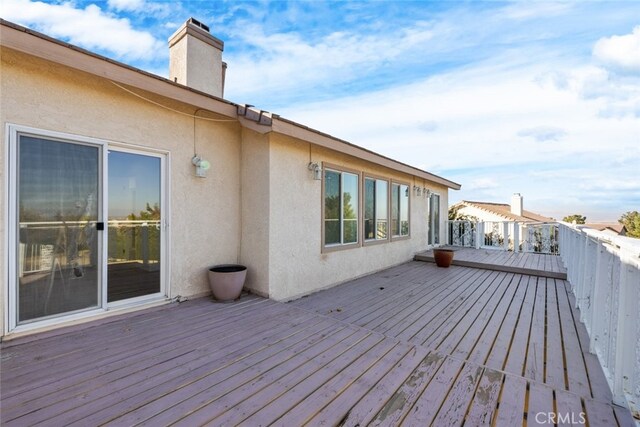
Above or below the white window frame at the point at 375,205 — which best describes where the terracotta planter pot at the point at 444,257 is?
below

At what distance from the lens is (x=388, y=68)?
9.07m

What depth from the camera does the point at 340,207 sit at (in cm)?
581

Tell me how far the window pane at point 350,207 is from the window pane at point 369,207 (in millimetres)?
414

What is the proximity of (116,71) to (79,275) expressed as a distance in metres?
2.34

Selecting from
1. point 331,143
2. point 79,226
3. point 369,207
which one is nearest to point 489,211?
Result: point 369,207

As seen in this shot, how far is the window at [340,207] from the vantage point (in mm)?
5562

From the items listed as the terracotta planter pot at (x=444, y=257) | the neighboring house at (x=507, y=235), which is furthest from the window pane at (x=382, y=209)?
the neighboring house at (x=507, y=235)

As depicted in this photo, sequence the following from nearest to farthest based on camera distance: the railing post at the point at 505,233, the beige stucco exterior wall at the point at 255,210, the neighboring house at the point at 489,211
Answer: the beige stucco exterior wall at the point at 255,210, the railing post at the point at 505,233, the neighboring house at the point at 489,211

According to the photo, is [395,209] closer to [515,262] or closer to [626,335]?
[515,262]

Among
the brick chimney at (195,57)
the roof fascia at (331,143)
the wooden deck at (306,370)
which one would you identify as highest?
the brick chimney at (195,57)

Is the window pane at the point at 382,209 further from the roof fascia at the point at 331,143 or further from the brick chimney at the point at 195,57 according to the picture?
the brick chimney at the point at 195,57

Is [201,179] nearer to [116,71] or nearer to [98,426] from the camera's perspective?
[116,71]

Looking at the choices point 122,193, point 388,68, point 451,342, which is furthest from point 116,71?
point 388,68

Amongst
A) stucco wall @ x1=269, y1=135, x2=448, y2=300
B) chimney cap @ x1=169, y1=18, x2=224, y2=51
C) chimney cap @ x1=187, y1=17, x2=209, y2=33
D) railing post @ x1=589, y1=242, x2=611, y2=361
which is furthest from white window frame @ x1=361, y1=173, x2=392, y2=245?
chimney cap @ x1=187, y1=17, x2=209, y2=33
